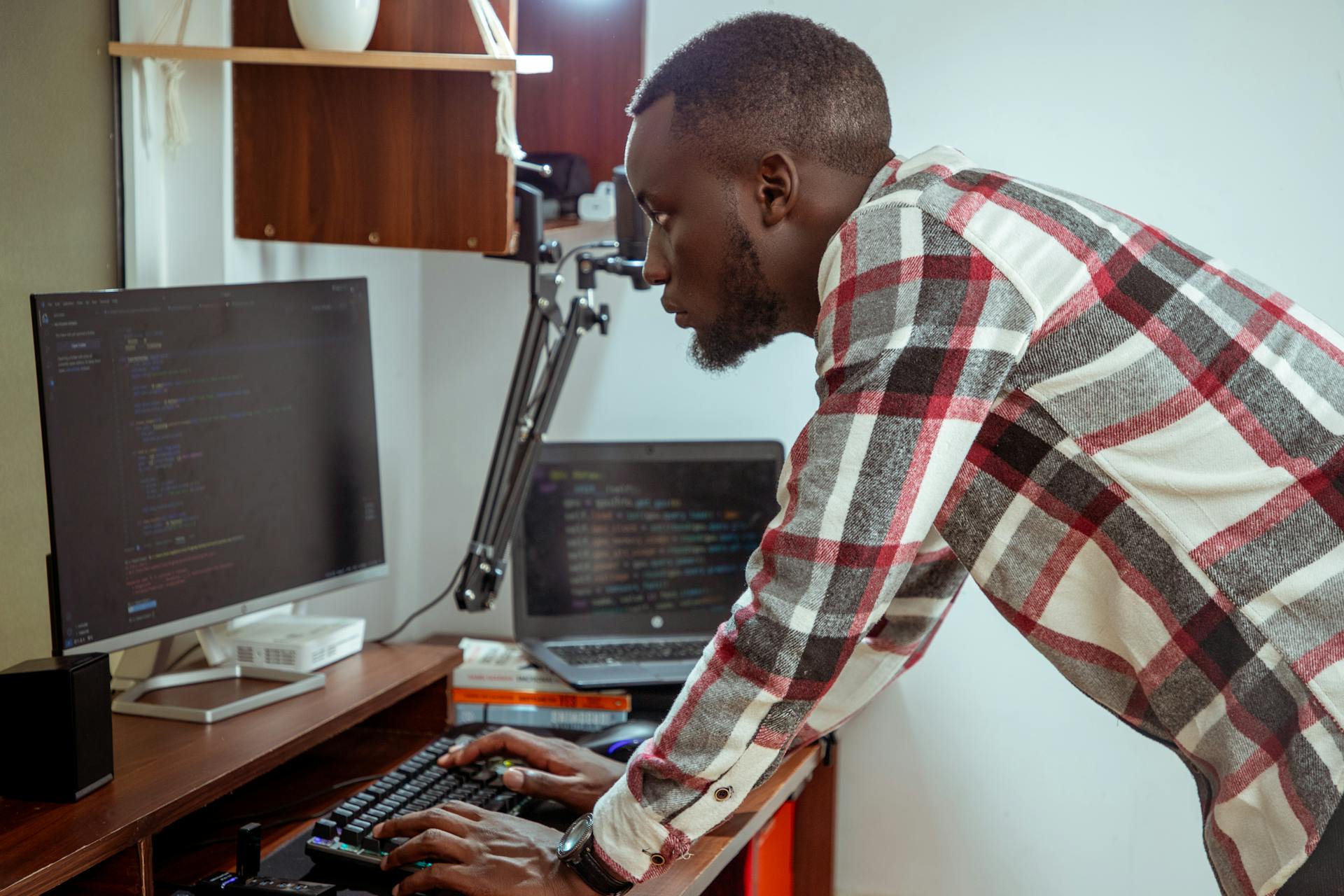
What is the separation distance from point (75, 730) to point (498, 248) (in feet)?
2.48

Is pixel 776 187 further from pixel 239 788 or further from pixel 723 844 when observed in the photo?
pixel 239 788

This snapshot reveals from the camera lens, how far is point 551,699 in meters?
1.60

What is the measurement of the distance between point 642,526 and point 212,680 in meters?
0.70

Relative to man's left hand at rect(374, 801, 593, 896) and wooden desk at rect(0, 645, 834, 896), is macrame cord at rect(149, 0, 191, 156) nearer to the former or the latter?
wooden desk at rect(0, 645, 834, 896)

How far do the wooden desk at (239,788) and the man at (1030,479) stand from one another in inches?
8.9

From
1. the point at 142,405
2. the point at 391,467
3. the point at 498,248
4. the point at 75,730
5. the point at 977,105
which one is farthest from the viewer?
the point at 391,467

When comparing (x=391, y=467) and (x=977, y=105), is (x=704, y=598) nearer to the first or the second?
(x=391, y=467)

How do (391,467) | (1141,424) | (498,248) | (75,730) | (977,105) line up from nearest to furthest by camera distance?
1. (1141,424)
2. (75,730)
3. (498,248)
4. (977,105)
5. (391,467)

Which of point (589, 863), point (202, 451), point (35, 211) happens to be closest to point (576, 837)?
point (589, 863)

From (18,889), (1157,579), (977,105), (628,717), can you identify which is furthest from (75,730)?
(977,105)

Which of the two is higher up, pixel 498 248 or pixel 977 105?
pixel 977 105

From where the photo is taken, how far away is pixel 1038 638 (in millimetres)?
966

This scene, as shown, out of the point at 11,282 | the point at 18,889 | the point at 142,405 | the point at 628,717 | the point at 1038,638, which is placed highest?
the point at 11,282

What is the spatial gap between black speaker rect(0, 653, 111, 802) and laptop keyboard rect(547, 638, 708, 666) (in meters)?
0.74
